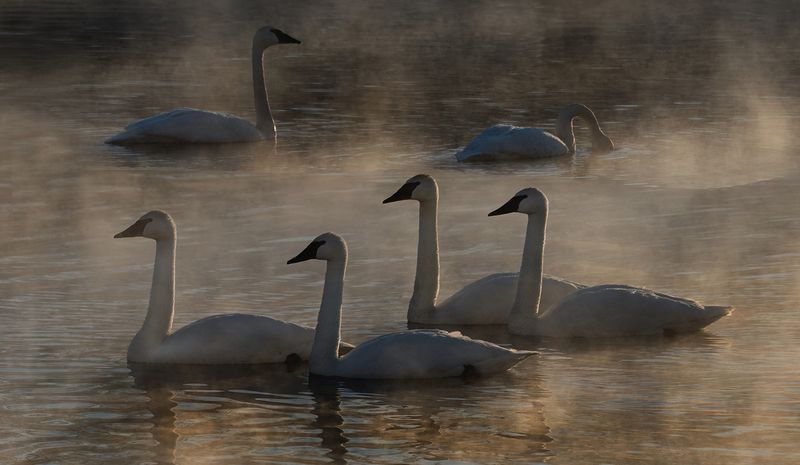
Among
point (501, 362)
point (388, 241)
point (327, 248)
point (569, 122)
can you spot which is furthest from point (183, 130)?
point (501, 362)

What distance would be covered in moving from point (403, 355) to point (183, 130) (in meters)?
12.2

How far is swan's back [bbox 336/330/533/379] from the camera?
11.3 metres

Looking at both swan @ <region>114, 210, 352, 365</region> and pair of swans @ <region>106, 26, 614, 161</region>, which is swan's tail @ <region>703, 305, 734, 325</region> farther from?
pair of swans @ <region>106, 26, 614, 161</region>

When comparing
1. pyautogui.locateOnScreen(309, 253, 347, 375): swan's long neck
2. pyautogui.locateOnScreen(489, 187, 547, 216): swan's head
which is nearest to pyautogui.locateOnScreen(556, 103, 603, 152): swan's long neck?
pyautogui.locateOnScreen(489, 187, 547, 216): swan's head

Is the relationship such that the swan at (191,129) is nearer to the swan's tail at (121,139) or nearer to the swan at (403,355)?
the swan's tail at (121,139)

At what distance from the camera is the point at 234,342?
1177 cm

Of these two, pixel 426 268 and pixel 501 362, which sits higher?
pixel 426 268

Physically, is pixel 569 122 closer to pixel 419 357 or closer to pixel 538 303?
pixel 538 303

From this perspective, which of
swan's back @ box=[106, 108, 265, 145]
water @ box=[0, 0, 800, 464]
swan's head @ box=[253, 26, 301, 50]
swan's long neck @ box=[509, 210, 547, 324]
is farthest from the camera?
swan's head @ box=[253, 26, 301, 50]

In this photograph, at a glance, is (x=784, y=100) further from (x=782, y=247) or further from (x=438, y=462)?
(x=438, y=462)

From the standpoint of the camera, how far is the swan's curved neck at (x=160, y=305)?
1191cm

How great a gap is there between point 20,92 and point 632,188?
12.8m

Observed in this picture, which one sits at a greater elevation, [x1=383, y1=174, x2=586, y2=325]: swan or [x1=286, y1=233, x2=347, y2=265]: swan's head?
[x1=286, y1=233, x2=347, y2=265]: swan's head

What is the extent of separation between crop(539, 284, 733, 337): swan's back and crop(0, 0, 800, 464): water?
0.40ft
